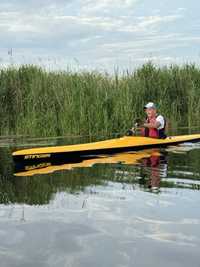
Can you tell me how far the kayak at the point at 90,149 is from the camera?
11039 millimetres

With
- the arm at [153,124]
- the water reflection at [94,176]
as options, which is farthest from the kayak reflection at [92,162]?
the arm at [153,124]

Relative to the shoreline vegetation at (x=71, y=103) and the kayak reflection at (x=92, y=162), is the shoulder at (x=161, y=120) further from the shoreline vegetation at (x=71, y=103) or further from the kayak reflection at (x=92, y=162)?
the shoreline vegetation at (x=71, y=103)

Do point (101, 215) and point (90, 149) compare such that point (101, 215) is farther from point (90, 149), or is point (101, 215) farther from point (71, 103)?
point (71, 103)

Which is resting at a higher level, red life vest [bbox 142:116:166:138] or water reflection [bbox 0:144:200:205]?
red life vest [bbox 142:116:166:138]

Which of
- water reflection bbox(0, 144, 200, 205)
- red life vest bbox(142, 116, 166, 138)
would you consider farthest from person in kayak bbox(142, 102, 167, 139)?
water reflection bbox(0, 144, 200, 205)

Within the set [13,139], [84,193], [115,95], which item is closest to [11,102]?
[13,139]

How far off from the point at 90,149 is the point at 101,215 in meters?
5.14

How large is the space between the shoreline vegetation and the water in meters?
5.39

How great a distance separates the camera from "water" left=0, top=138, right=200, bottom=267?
16.9ft

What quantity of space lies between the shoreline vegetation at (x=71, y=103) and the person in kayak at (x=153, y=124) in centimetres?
281

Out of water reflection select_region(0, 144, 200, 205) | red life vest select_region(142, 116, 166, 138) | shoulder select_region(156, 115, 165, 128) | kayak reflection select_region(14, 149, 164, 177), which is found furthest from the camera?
red life vest select_region(142, 116, 166, 138)

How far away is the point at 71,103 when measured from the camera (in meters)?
16.3

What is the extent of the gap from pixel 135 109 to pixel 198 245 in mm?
12849

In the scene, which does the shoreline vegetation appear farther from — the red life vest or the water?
the water
